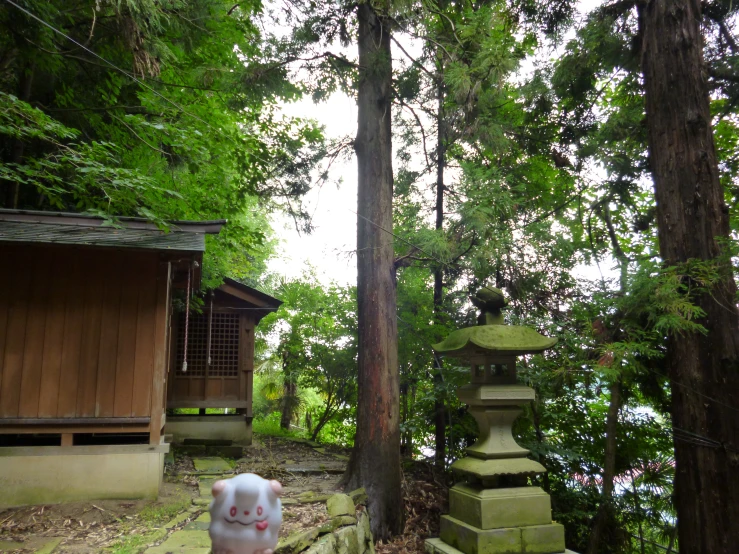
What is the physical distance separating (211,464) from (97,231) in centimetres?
468

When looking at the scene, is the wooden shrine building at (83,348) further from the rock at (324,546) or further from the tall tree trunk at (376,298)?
the rock at (324,546)

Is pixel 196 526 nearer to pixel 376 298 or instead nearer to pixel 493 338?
pixel 376 298

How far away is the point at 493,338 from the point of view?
206 inches

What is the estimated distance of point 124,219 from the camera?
6.63 m

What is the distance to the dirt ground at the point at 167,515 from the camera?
513 centimetres

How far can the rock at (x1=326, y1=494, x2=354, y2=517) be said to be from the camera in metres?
5.80

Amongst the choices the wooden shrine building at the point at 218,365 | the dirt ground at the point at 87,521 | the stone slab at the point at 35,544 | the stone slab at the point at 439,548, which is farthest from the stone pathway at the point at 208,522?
the wooden shrine building at the point at 218,365

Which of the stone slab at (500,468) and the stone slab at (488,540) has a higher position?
the stone slab at (500,468)

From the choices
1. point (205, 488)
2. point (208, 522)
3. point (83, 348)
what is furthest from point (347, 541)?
point (83, 348)

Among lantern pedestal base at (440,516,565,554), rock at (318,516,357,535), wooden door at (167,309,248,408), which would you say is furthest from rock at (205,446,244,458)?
lantern pedestal base at (440,516,565,554)

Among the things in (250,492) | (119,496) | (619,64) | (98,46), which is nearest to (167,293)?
(119,496)

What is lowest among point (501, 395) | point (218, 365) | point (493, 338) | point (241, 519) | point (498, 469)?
point (498, 469)

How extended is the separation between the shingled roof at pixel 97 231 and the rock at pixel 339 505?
133 inches

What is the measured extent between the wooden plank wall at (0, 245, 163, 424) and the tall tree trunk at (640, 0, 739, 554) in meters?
6.33
